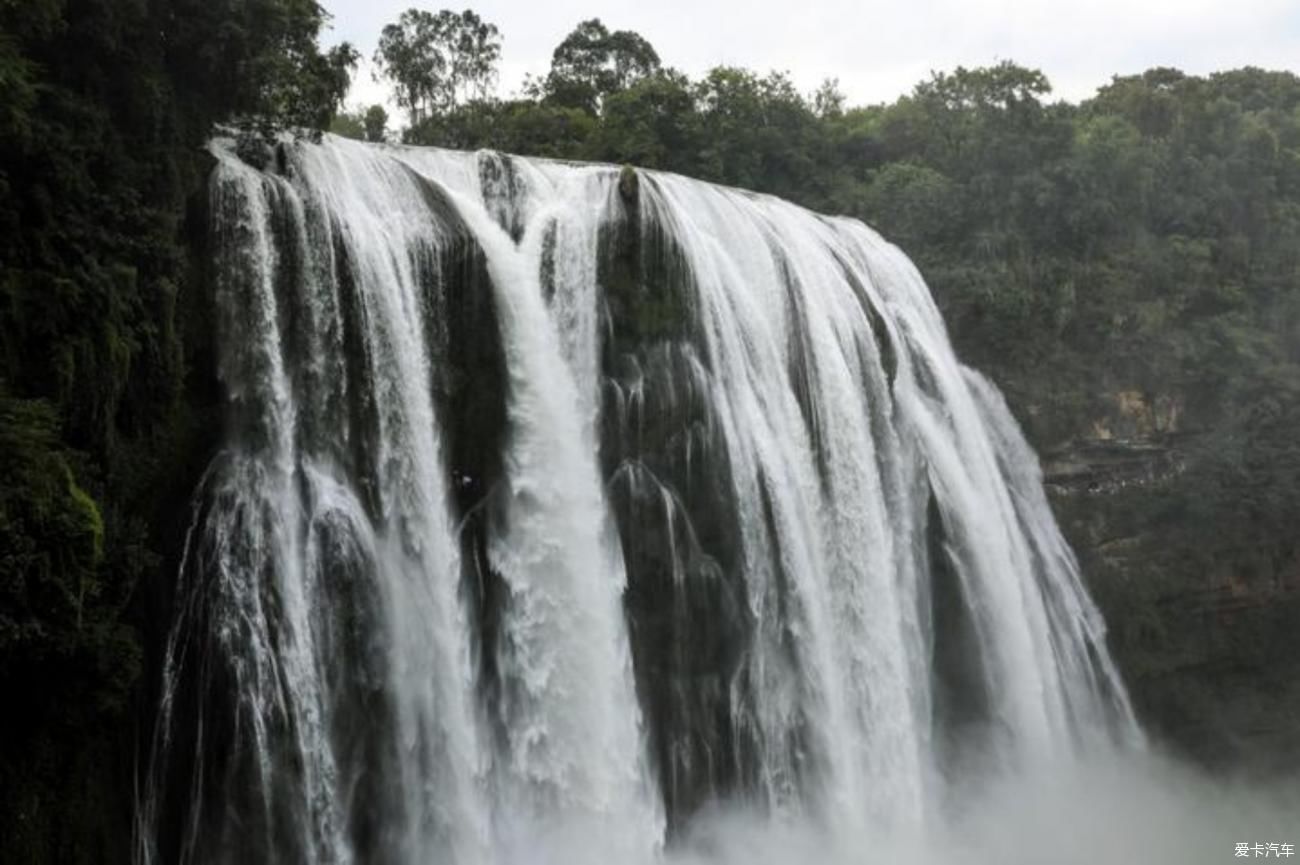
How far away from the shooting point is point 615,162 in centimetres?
2844

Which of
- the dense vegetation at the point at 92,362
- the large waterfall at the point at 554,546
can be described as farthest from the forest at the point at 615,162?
the large waterfall at the point at 554,546

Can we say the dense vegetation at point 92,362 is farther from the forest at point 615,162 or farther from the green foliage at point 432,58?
the green foliage at point 432,58

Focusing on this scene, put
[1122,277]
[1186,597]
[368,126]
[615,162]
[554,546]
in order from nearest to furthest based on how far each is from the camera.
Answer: [554,546], [1186,597], [1122,277], [615,162], [368,126]

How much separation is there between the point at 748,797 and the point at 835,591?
3.20m

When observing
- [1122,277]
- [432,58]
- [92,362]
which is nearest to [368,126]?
[432,58]

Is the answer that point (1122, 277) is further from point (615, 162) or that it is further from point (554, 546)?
point (554, 546)

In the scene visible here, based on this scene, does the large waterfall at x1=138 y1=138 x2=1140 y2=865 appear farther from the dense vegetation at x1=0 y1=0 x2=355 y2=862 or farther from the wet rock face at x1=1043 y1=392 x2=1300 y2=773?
the wet rock face at x1=1043 y1=392 x2=1300 y2=773

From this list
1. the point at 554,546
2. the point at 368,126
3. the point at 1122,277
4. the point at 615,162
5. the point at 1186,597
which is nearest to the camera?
the point at 554,546

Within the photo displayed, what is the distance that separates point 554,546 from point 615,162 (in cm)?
1773

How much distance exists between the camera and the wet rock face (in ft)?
70.8

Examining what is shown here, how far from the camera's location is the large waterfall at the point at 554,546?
10.5 metres

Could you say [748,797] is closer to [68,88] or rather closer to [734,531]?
[734,531]

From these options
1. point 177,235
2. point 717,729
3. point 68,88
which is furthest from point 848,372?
point 68,88

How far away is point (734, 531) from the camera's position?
1432cm
